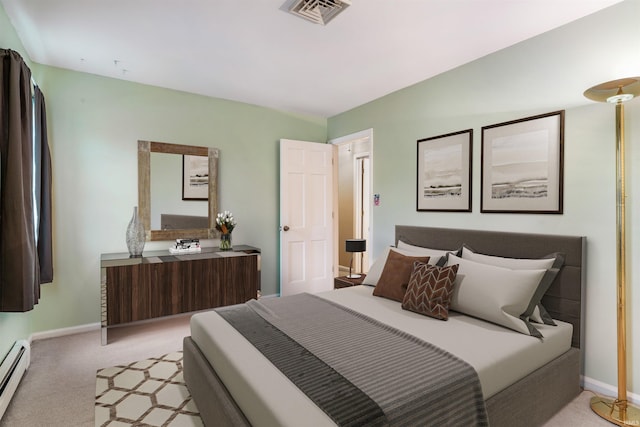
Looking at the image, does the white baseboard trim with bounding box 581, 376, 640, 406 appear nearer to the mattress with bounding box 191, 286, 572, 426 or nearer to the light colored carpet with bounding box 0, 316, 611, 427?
the light colored carpet with bounding box 0, 316, 611, 427

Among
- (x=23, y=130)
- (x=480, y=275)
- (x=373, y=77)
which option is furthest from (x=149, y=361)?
(x=373, y=77)

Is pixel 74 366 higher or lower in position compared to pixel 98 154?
lower

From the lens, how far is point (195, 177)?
12.7ft

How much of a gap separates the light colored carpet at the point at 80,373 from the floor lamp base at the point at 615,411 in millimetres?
42

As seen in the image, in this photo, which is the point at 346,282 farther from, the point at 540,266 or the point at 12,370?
the point at 12,370

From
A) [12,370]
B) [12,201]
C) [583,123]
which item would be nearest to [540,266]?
[583,123]

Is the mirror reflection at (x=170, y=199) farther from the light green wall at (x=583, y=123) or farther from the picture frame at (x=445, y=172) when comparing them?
the light green wall at (x=583, y=123)

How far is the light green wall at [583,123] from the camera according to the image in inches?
84.0

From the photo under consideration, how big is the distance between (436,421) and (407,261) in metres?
1.45

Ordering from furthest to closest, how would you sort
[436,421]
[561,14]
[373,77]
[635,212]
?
1. [373,77]
2. [561,14]
3. [635,212]
4. [436,421]

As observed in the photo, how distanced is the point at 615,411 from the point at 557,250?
101 centimetres

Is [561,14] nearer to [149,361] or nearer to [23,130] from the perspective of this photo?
[23,130]

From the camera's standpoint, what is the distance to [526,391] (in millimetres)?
1766

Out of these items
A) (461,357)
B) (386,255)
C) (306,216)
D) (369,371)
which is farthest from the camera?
(306,216)
